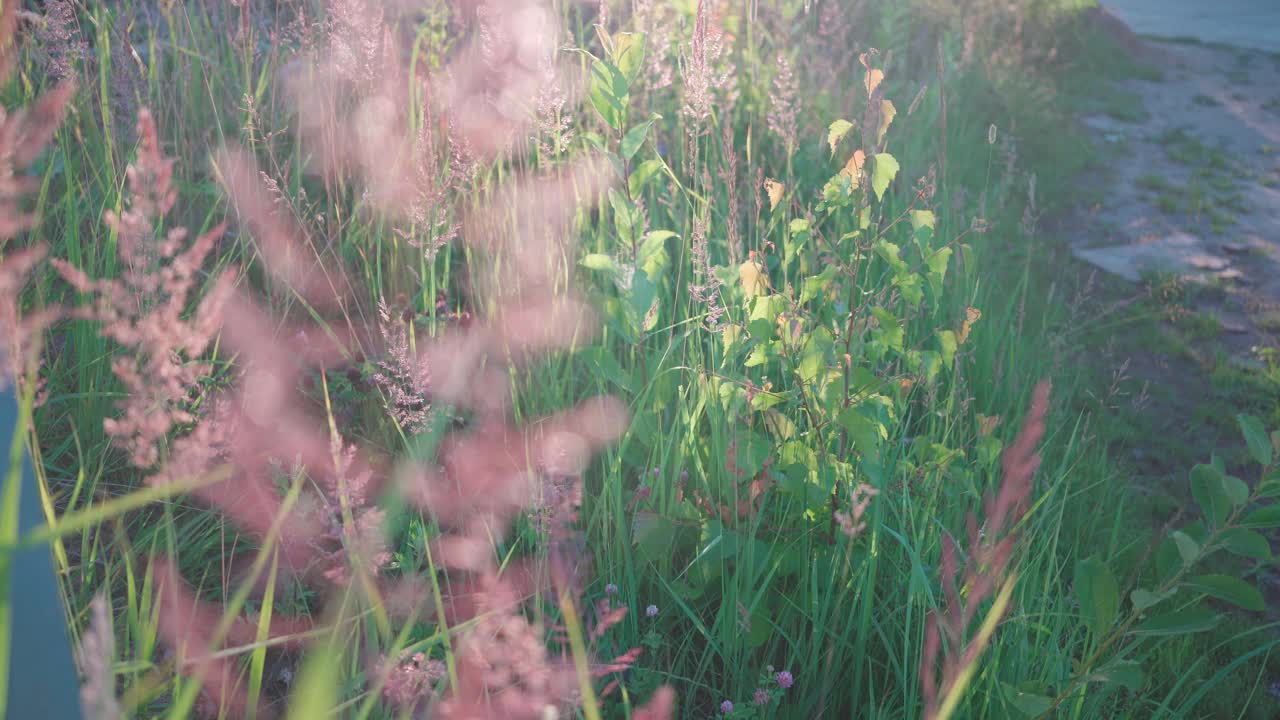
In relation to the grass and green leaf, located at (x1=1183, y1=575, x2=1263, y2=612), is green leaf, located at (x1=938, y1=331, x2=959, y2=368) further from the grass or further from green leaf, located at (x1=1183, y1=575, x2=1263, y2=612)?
green leaf, located at (x1=1183, y1=575, x2=1263, y2=612)

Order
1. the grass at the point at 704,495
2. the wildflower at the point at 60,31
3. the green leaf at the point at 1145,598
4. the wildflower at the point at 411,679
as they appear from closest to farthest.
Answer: the wildflower at the point at 411,679, the green leaf at the point at 1145,598, the grass at the point at 704,495, the wildflower at the point at 60,31

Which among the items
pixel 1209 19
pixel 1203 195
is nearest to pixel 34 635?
pixel 1203 195

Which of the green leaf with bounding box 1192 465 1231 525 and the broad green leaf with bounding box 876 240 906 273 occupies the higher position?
the broad green leaf with bounding box 876 240 906 273

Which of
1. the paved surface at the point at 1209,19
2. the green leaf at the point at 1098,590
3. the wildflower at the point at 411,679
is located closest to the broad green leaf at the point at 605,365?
the wildflower at the point at 411,679

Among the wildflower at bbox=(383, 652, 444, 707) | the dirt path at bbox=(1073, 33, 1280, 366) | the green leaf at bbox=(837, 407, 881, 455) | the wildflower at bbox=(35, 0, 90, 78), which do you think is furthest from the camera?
the dirt path at bbox=(1073, 33, 1280, 366)

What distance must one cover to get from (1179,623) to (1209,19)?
9.52 meters

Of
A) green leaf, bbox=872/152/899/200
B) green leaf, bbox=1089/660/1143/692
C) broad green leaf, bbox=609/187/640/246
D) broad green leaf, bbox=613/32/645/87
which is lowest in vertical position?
green leaf, bbox=1089/660/1143/692

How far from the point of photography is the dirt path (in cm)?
355

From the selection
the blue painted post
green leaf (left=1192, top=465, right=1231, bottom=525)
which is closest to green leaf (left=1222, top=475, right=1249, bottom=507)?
green leaf (left=1192, top=465, right=1231, bottom=525)

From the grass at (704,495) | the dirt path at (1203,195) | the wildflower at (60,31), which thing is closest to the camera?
the grass at (704,495)

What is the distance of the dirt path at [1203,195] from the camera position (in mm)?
3549

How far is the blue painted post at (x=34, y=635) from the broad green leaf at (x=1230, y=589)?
1.30m

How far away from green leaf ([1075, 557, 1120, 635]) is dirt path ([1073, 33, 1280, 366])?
243 centimetres

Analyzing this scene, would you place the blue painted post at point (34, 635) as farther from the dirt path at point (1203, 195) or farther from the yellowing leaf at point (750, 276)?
the dirt path at point (1203, 195)
